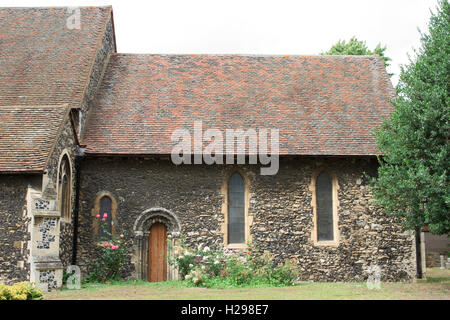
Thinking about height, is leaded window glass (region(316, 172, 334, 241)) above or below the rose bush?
above

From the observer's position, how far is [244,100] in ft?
62.9

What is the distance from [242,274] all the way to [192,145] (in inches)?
188

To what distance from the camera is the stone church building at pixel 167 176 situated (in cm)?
1368

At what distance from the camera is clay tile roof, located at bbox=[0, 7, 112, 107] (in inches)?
680

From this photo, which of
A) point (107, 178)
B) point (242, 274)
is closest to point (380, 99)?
point (242, 274)

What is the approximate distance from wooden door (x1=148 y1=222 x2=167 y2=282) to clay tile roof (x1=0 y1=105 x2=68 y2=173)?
15.7ft

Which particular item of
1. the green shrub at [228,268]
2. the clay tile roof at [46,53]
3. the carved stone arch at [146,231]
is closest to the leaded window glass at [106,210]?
the carved stone arch at [146,231]

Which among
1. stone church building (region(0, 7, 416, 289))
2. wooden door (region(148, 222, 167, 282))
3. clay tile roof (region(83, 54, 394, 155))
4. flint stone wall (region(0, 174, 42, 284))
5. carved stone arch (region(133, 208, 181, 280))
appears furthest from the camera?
clay tile roof (region(83, 54, 394, 155))

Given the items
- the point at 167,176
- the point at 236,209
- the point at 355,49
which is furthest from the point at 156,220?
the point at 355,49

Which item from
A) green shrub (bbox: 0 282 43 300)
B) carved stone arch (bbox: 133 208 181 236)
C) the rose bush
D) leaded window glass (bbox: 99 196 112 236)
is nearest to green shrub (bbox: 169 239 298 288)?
carved stone arch (bbox: 133 208 181 236)

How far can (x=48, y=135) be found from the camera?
14.1m

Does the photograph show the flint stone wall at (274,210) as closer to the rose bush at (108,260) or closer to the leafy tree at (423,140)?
the rose bush at (108,260)

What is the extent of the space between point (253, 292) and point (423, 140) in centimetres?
671

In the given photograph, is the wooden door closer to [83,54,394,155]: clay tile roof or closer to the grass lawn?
the grass lawn
